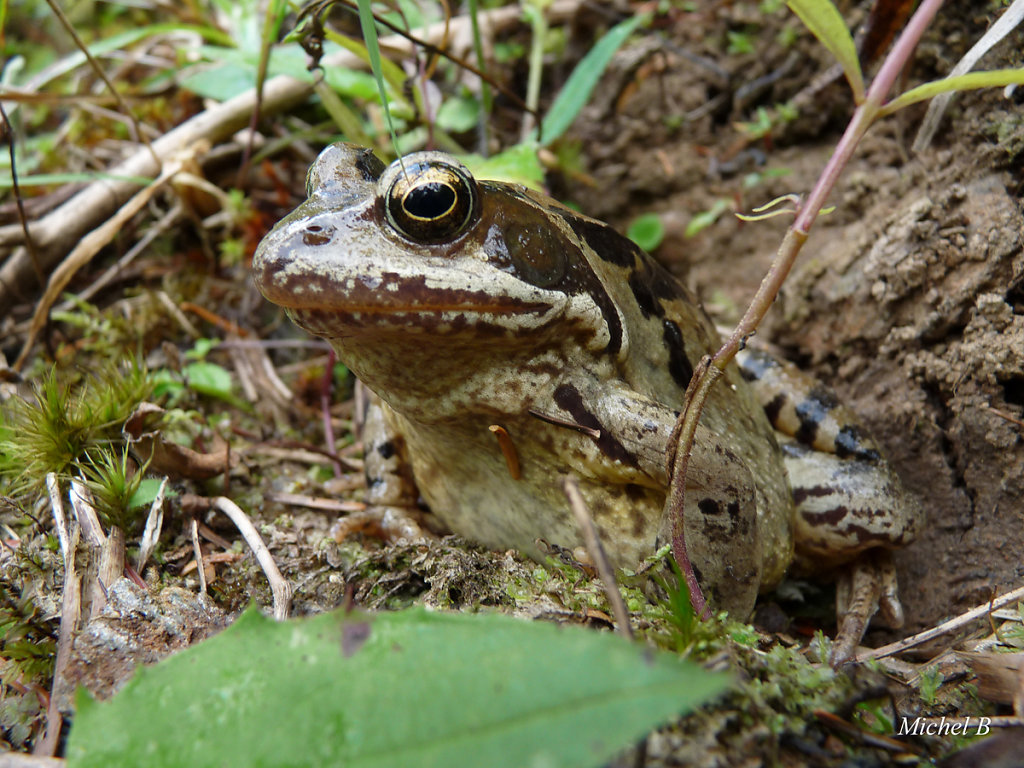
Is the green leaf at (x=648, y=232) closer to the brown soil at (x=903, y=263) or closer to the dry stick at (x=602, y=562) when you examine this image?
the brown soil at (x=903, y=263)

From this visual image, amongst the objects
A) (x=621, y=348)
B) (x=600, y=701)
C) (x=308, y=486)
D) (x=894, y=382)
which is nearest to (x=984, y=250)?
(x=894, y=382)

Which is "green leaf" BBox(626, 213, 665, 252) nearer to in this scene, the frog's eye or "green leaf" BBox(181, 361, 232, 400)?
the frog's eye

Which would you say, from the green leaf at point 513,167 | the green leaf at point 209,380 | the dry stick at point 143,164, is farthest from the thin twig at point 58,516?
the green leaf at point 513,167

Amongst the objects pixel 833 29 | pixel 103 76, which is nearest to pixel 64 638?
pixel 833 29

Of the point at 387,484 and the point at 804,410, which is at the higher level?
the point at 804,410

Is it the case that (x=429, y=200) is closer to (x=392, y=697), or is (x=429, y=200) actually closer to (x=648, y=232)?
(x=392, y=697)

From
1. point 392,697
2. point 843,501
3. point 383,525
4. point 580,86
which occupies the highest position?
point 580,86

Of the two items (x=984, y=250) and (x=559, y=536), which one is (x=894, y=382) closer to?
(x=984, y=250)
